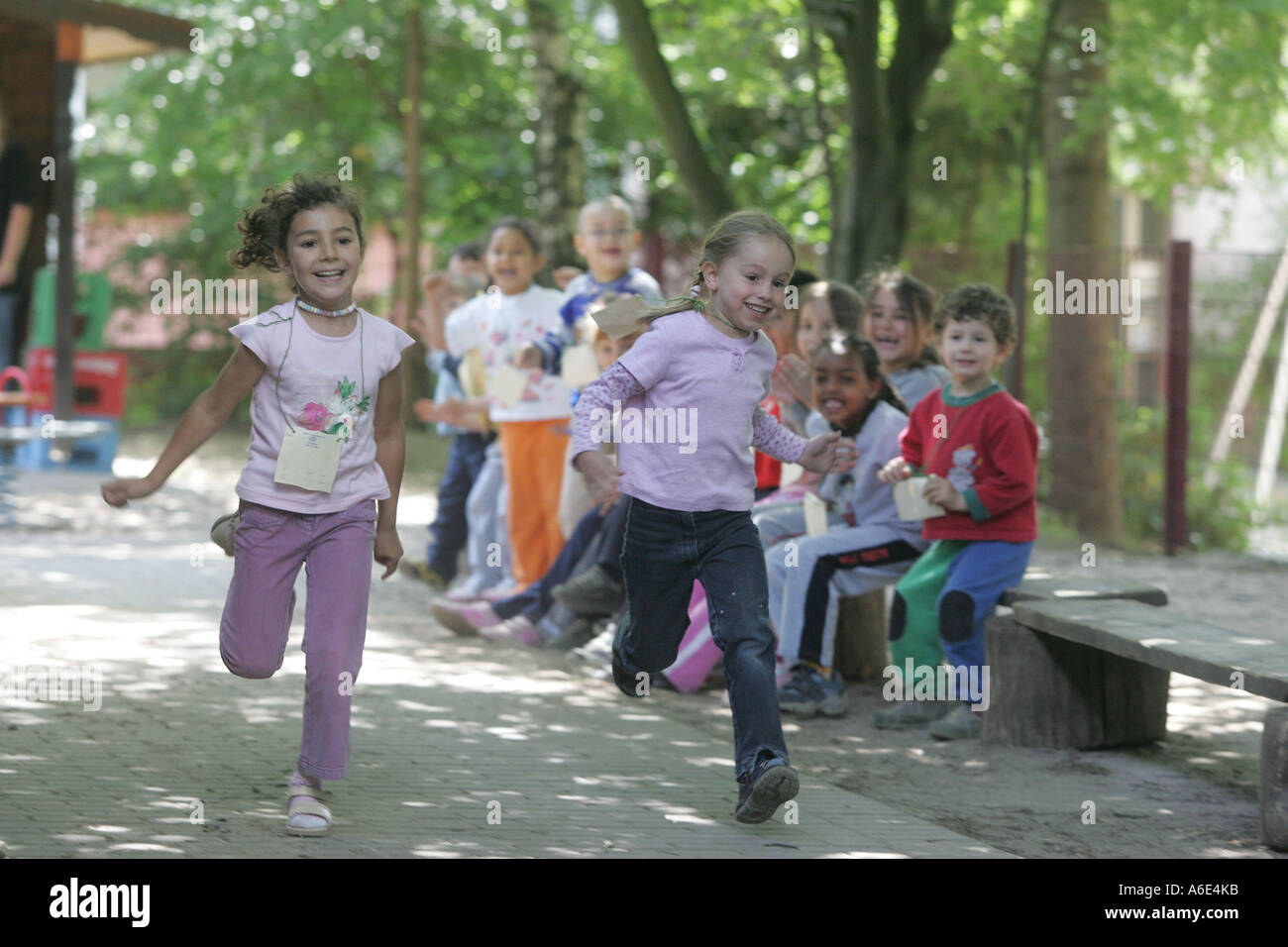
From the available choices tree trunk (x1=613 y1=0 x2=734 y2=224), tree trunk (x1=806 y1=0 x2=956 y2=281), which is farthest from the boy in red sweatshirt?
tree trunk (x1=613 y1=0 x2=734 y2=224)

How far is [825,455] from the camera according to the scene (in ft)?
19.0

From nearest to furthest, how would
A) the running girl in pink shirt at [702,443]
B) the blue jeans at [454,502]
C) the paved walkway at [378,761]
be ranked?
the paved walkway at [378,761] < the running girl in pink shirt at [702,443] < the blue jeans at [454,502]

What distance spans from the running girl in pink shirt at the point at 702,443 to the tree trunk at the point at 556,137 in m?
10.4

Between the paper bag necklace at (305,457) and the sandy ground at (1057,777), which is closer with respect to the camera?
the paper bag necklace at (305,457)

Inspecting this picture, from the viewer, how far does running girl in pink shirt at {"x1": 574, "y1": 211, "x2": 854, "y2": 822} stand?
552 cm

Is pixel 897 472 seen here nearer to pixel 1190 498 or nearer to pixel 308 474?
pixel 308 474

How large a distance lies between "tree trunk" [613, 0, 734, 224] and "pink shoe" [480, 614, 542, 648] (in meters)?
3.65

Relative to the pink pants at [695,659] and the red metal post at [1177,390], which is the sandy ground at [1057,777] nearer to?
the pink pants at [695,659]

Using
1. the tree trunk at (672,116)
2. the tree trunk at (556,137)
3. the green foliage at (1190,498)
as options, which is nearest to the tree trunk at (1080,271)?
the green foliage at (1190,498)

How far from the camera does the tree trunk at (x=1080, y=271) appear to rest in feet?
45.5

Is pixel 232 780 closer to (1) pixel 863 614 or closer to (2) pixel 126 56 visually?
(1) pixel 863 614

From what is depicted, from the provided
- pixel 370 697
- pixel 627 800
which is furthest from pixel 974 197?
pixel 627 800

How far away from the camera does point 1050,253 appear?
1360 centimetres

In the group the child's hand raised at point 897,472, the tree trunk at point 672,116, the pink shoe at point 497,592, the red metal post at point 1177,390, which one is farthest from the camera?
the red metal post at point 1177,390
